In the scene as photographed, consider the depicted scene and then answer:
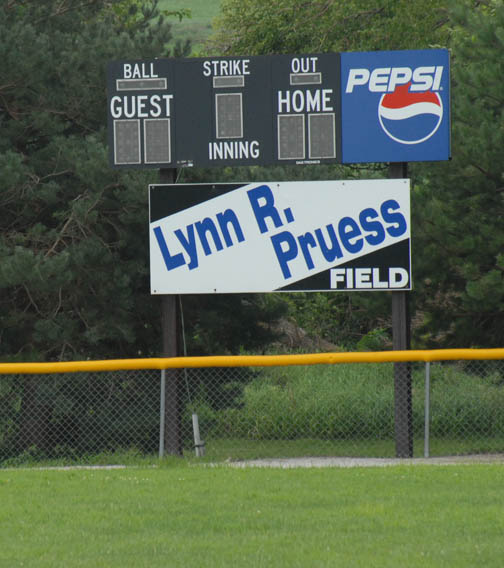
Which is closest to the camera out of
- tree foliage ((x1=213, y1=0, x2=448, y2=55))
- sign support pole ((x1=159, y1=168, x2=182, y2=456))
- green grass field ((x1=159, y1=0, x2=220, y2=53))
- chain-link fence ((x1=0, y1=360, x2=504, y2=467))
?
sign support pole ((x1=159, y1=168, x2=182, y2=456))

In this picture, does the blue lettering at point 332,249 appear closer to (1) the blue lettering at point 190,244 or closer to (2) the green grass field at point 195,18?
(1) the blue lettering at point 190,244

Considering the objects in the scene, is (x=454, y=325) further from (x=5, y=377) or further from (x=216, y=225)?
(x=5, y=377)

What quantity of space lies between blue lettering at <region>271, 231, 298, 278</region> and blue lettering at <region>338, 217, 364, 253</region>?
1.77 feet

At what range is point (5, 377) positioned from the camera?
14438 mm

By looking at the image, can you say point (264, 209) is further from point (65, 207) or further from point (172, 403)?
point (65, 207)

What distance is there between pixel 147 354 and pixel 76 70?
173 inches

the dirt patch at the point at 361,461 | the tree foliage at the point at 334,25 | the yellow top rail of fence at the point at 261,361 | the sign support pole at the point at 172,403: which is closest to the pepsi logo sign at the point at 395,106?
the yellow top rail of fence at the point at 261,361

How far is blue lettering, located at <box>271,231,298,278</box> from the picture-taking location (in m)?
11.9

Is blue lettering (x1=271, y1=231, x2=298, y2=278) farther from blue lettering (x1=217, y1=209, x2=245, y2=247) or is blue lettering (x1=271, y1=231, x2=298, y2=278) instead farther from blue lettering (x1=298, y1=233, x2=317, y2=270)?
blue lettering (x1=217, y1=209, x2=245, y2=247)

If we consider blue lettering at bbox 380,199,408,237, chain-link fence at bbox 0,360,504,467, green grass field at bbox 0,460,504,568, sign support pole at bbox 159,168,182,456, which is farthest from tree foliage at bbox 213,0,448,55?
green grass field at bbox 0,460,504,568

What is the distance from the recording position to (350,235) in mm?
11820

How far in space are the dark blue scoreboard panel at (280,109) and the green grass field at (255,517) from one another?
382 centimetres

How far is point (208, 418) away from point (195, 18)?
88.3 m

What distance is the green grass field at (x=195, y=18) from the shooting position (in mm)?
86375
